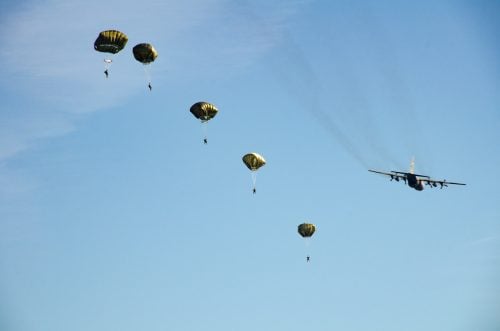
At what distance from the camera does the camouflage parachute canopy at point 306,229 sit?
11094 centimetres

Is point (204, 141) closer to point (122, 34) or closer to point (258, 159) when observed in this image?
point (258, 159)

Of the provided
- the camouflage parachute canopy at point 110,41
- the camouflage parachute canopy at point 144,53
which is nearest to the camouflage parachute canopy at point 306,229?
the camouflage parachute canopy at point 144,53

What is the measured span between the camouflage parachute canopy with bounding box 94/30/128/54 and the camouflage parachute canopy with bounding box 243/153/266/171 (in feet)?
81.0

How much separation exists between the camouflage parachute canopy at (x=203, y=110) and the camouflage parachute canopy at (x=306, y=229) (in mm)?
25306

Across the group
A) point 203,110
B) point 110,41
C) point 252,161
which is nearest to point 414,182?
point 252,161

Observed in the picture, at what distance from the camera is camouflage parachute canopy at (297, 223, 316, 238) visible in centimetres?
11094

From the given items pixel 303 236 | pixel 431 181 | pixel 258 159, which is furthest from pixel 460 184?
pixel 258 159

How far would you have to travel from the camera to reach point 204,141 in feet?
311

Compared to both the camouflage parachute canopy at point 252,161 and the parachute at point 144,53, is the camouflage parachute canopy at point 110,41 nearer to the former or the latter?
the parachute at point 144,53

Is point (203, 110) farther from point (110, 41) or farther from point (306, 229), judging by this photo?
point (306, 229)

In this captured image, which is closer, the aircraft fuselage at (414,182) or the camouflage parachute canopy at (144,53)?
the camouflage parachute canopy at (144,53)

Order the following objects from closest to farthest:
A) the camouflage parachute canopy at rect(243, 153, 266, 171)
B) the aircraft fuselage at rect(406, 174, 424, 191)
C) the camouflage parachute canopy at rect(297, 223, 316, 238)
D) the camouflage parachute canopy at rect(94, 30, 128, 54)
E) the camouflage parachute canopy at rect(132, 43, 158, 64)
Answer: the camouflage parachute canopy at rect(94, 30, 128, 54) → the camouflage parachute canopy at rect(132, 43, 158, 64) → the camouflage parachute canopy at rect(243, 153, 266, 171) → the camouflage parachute canopy at rect(297, 223, 316, 238) → the aircraft fuselage at rect(406, 174, 424, 191)

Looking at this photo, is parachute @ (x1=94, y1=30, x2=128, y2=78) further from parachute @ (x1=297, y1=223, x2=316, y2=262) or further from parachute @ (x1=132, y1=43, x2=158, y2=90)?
parachute @ (x1=297, y1=223, x2=316, y2=262)

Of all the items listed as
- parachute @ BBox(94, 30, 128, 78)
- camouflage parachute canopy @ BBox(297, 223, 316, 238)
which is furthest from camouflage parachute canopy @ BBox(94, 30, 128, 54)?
camouflage parachute canopy @ BBox(297, 223, 316, 238)
